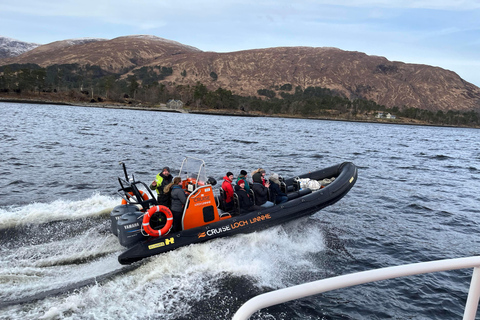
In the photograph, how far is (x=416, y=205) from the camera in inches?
583

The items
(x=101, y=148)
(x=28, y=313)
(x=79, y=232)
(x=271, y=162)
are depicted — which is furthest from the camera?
(x=101, y=148)

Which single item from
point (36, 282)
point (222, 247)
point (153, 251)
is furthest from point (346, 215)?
point (36, 282)

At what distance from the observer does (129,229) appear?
25.9 feet

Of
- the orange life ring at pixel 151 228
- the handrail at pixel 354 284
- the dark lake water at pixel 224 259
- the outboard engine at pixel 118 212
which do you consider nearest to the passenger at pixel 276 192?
the dark lake water at pixel 224 259

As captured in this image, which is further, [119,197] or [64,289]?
[119,197]

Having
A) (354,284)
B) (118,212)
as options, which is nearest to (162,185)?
(118,212)

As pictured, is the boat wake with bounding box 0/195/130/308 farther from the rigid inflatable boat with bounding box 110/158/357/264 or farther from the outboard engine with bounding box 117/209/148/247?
the rigid inflatable boat with bounding box 110/158/357/264

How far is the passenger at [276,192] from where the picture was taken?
10352 millimetres

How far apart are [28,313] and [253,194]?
582 centimetres

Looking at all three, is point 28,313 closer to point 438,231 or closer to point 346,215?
point 346,215

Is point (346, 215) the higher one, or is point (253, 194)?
point (253, 194)

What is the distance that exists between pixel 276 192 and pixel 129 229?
4.43 meters

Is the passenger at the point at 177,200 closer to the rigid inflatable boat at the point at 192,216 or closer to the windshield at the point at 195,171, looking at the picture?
the rigid inflatable boat at the point at 192,216

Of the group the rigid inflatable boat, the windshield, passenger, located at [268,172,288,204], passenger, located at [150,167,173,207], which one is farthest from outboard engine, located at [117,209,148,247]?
passenger, located at [268,172,288,204]
